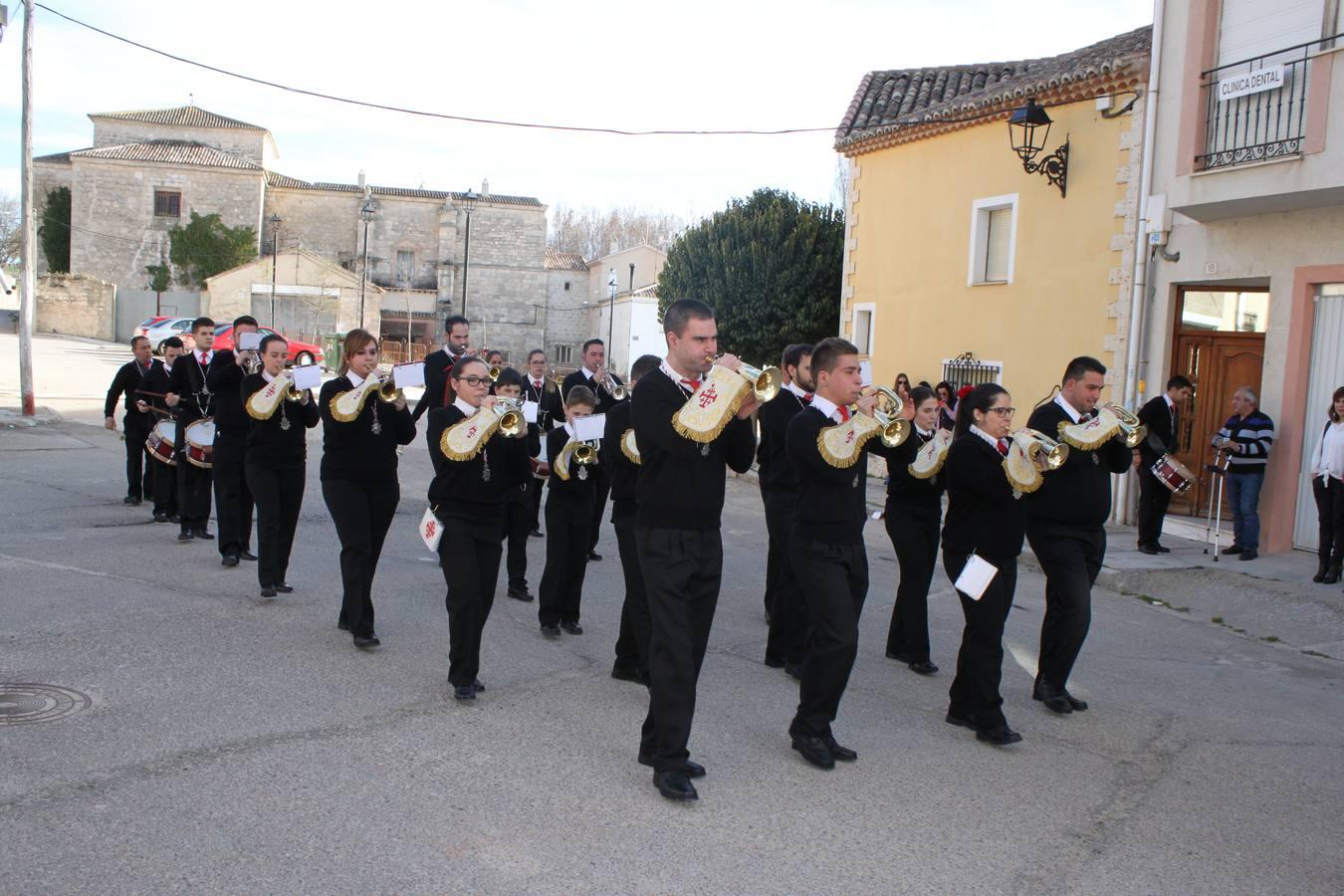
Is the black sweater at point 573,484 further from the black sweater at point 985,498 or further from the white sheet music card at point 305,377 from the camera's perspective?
the black sweater at point 985,498

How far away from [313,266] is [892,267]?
44.3 metres

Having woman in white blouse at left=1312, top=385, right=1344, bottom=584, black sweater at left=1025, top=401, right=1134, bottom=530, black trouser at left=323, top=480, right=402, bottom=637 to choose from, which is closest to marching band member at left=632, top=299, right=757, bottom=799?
black sweater at left=1025, top=401, right=1134, bottom=530

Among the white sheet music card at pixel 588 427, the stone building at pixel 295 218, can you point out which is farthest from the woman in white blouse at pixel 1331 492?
the stone building at pixel 295 218

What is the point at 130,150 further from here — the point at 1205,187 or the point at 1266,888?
the point at 1266,888

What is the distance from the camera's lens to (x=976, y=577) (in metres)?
5.56

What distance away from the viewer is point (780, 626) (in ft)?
22.6

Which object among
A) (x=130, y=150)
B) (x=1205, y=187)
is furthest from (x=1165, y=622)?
(x=130, y=150)

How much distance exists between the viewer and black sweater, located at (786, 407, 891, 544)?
5.19 m

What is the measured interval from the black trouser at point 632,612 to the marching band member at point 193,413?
15.0 ft

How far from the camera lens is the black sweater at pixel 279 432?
25.1ft

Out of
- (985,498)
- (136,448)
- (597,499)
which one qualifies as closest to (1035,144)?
(597,499)

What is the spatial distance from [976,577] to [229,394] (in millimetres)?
5703

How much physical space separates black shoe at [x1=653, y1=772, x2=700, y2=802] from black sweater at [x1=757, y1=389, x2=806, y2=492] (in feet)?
7.65

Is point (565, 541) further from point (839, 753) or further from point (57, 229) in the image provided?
point (57, 229)
